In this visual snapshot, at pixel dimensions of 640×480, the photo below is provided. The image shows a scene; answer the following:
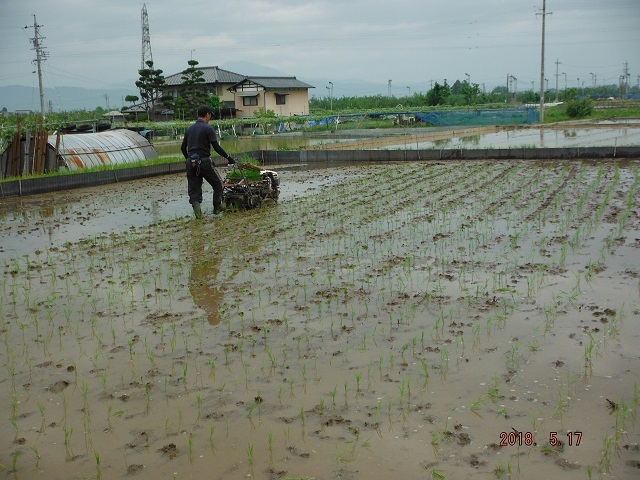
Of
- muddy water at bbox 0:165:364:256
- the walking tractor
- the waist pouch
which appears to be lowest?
muddy water at bbox 0:165:364:256

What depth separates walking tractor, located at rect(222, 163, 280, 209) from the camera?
355 inches

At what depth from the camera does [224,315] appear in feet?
15.7

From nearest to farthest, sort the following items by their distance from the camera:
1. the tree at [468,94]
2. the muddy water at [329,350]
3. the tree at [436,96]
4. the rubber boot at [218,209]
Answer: the muddy water at [329,350] < the rubber boot at [218,209] < the tree at [436,96] < the tree at [468,94]

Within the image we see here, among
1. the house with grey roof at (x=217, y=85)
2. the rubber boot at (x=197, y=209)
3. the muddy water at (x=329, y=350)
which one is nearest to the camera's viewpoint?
the muddy water at (x=329, y=350)

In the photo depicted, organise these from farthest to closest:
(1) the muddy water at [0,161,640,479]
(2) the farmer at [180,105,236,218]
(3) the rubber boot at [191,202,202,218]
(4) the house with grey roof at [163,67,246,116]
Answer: (4) the house with grey roof at [163,67,246,116], (3) the rubber boot at [191,202,202,218], (2) the farmer at [180,105,236,218], (1) the muddy water at [0,161,640,479]

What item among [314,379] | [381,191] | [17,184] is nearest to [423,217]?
[381,191]

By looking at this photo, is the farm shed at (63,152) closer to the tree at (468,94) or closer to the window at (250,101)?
the window at (250,101)

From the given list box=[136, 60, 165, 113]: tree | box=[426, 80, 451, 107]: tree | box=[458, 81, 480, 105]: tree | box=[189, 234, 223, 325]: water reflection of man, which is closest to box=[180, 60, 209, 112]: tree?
box=[136, 60, 165, 113]: tree

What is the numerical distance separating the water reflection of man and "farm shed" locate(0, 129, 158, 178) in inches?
292

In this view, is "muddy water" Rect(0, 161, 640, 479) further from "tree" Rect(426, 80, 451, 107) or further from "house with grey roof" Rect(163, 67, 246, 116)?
"tree" Rect(426, 80, 451, 107)

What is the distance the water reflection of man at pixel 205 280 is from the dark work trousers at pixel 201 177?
4.49 feet

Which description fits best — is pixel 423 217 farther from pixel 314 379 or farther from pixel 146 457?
pixel 146 457

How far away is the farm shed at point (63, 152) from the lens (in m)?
13.0

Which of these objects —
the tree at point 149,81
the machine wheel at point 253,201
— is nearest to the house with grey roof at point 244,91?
the tree at point 149,81
